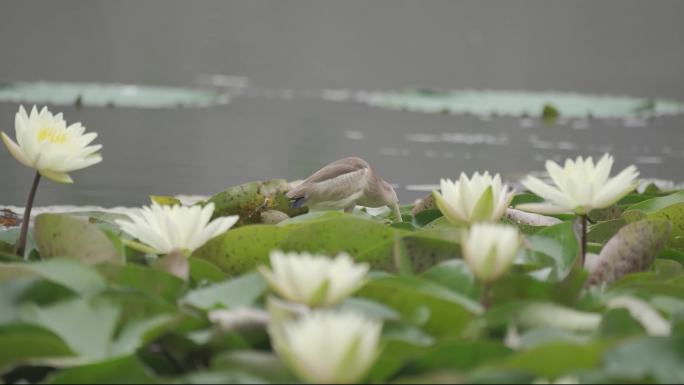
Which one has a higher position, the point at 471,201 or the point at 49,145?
the point at 49,145

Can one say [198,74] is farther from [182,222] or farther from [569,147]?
[182,222]

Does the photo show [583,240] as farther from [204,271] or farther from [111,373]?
[111,373]

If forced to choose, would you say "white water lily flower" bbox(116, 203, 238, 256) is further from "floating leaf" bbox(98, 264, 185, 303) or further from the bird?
the bird

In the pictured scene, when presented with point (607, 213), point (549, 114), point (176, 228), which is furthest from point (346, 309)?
point (549, 114)

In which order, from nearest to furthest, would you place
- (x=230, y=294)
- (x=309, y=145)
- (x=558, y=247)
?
1. (x=230, y=294)
2. (x=558, y=247)
3. (x=309, y=145)

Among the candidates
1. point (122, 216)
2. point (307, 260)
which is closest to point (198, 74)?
point (122, 216)

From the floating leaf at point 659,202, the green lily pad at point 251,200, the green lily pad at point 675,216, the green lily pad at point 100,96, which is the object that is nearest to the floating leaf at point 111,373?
the green lily pad at point 251,200

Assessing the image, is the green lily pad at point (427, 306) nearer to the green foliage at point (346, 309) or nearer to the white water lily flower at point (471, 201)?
the green foliage at point (346, 309)
